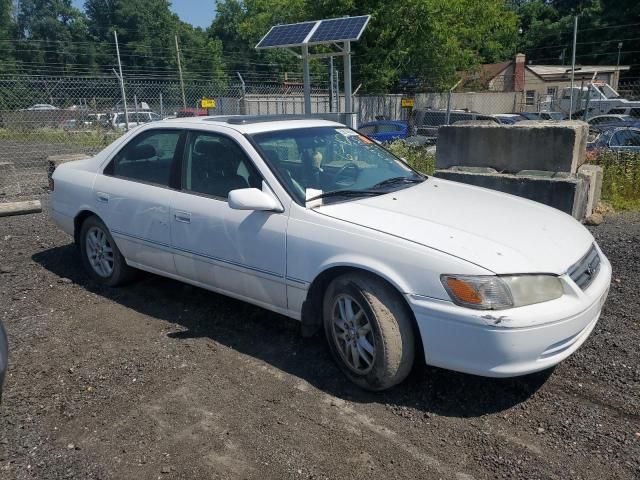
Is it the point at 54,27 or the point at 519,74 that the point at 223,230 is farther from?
the point at 54,27

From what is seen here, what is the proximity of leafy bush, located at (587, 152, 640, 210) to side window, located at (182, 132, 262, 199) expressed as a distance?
5.97m

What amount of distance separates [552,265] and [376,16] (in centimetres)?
2520

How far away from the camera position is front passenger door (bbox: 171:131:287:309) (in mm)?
3732

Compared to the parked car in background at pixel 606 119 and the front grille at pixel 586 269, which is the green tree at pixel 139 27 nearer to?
the parked car in background at pixel 606 119

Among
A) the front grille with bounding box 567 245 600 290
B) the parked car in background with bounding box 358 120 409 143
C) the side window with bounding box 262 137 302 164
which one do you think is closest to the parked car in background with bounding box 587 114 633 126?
the parked car in background with bounding box 358 120 409 143

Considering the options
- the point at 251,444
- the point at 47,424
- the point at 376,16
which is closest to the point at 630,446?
the point at 251,444

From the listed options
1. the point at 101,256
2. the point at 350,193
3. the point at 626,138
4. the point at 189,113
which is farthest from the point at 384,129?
the point at 350,193

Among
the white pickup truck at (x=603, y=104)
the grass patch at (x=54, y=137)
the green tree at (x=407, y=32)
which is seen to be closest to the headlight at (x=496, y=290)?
the grass patch at (x=54, y=137)

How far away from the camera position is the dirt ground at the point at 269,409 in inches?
109

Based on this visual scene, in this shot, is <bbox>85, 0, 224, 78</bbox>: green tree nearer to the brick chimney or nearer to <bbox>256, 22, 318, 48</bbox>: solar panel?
the brick chimney

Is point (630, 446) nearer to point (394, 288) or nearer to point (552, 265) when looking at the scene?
point (552, 265)

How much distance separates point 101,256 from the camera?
5219mm

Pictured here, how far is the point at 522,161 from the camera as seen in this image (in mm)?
7246

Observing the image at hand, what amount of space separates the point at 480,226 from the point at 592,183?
4406 millimetres
